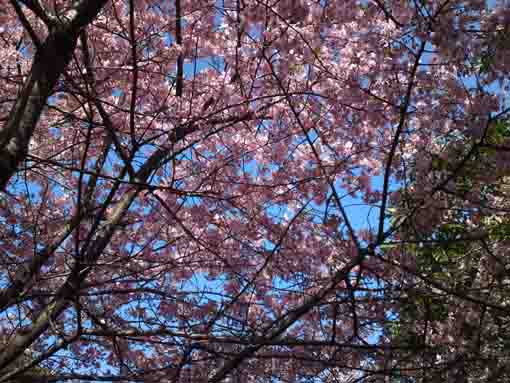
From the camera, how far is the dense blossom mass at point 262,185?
334 cm

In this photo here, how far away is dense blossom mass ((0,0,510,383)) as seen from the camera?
11.0 feet

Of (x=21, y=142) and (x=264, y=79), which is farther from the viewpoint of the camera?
(x=264, y=79)

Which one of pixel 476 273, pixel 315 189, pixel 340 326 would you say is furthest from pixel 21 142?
pixel 476 273

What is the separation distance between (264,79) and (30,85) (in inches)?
96.2

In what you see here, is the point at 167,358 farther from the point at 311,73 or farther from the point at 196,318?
the point at 311,73

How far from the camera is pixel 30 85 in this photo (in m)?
3.14

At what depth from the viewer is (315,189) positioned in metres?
5.49

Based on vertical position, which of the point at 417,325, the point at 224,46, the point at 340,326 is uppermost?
the point at 224,46

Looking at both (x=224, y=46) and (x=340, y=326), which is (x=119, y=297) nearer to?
(x=340, y=326)

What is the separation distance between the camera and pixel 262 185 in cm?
427

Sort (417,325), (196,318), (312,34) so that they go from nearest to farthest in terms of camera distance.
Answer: (417,325) < (312,34) < (196,318)

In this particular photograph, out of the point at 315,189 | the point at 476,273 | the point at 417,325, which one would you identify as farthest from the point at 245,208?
the point at 476,273

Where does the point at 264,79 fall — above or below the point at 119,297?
above

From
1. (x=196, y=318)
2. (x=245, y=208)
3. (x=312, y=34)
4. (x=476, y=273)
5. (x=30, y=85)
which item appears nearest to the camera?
(x=30, y=85)
